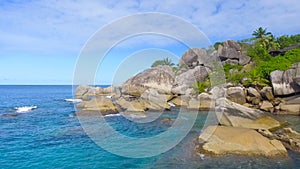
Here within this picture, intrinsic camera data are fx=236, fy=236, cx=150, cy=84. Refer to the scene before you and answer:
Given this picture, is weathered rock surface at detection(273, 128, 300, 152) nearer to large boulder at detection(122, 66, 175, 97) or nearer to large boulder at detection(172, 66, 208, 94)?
large boulder at detection(172, 66, 208, 94)

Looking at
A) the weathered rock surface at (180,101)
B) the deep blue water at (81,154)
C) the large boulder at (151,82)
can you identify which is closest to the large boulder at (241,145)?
the deep blue water at (81,154)

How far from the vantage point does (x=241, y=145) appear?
1160 cm

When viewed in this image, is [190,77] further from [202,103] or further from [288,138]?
[288,138]

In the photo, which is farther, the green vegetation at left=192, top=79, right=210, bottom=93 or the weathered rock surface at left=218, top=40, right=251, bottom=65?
the weathered rock surface at left=218, top=40, right=251, bottom=65

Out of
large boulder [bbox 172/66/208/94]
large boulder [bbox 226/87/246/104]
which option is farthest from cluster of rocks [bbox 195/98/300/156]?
large boulder [bbox 172/66/208/94]

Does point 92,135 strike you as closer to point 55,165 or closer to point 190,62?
point 55,165

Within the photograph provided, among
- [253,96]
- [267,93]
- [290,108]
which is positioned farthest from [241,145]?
[253,96]

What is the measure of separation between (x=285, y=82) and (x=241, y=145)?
16629 mm

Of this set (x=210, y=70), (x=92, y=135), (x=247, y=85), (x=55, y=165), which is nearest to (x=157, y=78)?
(x=210, y=70)

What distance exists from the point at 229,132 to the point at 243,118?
3.29m

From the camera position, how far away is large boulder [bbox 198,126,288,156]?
11.3m

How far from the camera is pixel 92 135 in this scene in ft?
53.3

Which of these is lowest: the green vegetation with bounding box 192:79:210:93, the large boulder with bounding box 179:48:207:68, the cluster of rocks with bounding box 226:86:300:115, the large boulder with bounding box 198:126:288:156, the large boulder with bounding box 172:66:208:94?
the large boulder with bounding box 198:126:288:156

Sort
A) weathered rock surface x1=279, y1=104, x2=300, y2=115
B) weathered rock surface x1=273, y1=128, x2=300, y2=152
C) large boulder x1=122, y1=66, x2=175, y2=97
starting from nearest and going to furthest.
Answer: weathered rock surface x1=273, y1=128, x2=300, y2=152 < weathered rock surface x1=279, y1=104, x2=300, y2=115 < large boulder x1=122, y1=66, x2=175, y2=97
